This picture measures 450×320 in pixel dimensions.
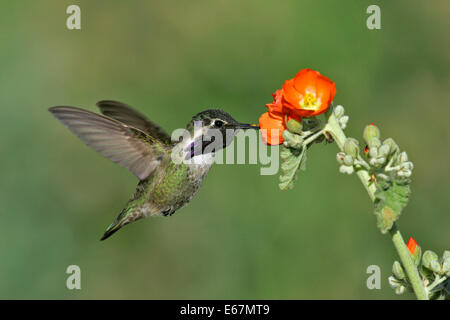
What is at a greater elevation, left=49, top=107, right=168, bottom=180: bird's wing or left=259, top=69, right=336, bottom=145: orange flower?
left=49, top=107, right=168, bottom=180: bird's wing

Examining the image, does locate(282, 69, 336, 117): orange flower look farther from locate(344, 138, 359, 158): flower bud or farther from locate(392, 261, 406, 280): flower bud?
locate(392, 261, 406, 280): flower bud

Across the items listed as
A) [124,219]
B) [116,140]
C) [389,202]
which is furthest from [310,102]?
[124,219]

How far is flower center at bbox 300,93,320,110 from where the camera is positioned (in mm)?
2250

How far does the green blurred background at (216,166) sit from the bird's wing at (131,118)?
1979 mm

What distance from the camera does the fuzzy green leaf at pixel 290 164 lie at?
2.37m

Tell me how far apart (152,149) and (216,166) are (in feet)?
6.70

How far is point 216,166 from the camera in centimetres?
531

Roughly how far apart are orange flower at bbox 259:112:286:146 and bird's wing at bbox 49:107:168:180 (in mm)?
868

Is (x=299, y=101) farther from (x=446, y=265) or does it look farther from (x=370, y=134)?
(x=446, y=265)

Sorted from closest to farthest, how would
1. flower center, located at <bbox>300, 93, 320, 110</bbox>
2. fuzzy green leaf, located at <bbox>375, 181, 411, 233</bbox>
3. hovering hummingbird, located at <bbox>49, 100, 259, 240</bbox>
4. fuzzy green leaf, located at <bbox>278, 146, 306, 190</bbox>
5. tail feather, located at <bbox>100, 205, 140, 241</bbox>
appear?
fuzzy green leaf, located at <bbox>375, 181, 411, 233</bbox>, flower center, located at <bbox>300, 93, 320, 110</bbox>, fuzzy green leaf, located at <bbox>278, 146, 306, 190</bbox>, hovering hummingbird, located at <bbox>49, 100, 259, 240</bbox>, tail feather, located at <bbox>100, 205, 140, 241</bbox>

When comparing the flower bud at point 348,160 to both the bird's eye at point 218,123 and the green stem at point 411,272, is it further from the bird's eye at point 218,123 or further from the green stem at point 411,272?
the bird's eye at point 218,123

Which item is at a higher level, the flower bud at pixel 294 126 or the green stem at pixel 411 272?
the flower bud at pixel 294 126

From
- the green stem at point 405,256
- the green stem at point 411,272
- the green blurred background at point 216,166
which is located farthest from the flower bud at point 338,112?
the green blurred background at point 216,166

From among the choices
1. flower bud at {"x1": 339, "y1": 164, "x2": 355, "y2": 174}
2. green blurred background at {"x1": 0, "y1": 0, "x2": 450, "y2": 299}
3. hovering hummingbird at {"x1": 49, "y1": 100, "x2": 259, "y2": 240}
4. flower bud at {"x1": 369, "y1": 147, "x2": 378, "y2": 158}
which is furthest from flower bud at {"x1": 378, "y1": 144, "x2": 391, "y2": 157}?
green blurred background at {"x1": 0, "y1": 0, "x2": 450, "y2": 299}
